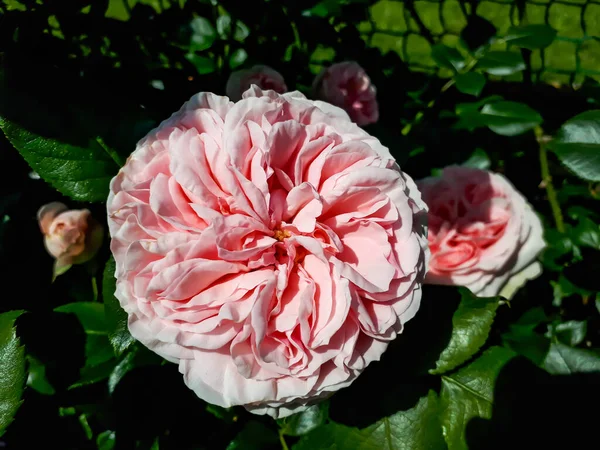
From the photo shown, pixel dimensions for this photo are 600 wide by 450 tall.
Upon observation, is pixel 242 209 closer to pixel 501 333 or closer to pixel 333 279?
pixel 333 279

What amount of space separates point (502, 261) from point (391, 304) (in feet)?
1.40

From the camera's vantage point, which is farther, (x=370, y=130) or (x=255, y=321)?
(x=370, y=130)

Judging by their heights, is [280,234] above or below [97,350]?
above

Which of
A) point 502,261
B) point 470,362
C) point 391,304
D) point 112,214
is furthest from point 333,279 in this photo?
point 502,261

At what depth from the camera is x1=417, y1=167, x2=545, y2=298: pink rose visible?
944 millimetres

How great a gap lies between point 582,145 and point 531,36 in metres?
0.31

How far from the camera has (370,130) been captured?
1062 millimetres

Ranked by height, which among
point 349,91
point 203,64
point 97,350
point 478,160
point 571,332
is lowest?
point 571,332

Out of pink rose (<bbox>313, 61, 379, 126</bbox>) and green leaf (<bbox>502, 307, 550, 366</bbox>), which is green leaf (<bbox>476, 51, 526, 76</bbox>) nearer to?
pink rose (<bbox>313, 61, 379, 126</bbox>)

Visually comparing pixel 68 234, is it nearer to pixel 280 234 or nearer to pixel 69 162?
pixel 69 162

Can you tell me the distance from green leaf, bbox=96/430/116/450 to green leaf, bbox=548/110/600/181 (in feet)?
2.76

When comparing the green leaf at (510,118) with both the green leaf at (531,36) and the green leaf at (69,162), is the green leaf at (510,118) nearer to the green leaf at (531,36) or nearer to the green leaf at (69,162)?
the green leaf at (531,36)

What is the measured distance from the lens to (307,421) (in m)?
0.88

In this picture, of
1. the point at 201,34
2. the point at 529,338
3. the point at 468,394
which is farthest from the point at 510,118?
the point at 201,34
